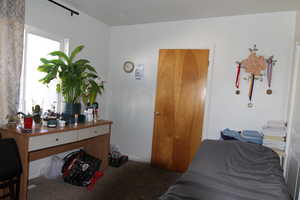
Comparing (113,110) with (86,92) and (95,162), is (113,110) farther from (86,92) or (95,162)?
(95,162)

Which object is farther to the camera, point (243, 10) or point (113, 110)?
point (113, 110)

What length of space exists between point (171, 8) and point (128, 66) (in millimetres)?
1269

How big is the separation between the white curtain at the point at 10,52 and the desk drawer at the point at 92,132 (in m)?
0.79

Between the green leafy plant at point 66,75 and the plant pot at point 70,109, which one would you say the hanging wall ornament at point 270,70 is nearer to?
the green leafy plant at point 66,75

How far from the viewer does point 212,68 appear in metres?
2.84

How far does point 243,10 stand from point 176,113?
1752 millimetres

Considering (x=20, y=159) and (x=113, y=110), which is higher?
(x=113, y=110)

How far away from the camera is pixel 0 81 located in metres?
1.98

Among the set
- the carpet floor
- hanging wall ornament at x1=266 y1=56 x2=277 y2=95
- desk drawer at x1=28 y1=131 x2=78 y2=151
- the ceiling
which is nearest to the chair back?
desk drawer at x1=28 y1=131 x2=78 y2=151

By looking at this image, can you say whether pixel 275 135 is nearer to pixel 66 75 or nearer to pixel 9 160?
pixel 66 75

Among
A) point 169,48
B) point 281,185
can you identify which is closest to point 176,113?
point 169,48

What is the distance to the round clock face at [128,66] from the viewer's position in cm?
340

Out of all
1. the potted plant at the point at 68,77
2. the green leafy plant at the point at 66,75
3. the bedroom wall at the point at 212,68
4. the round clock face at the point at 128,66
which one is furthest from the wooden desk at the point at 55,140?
the round clock face at the point at 128,66

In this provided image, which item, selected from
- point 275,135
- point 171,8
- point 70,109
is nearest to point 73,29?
point 70,109
